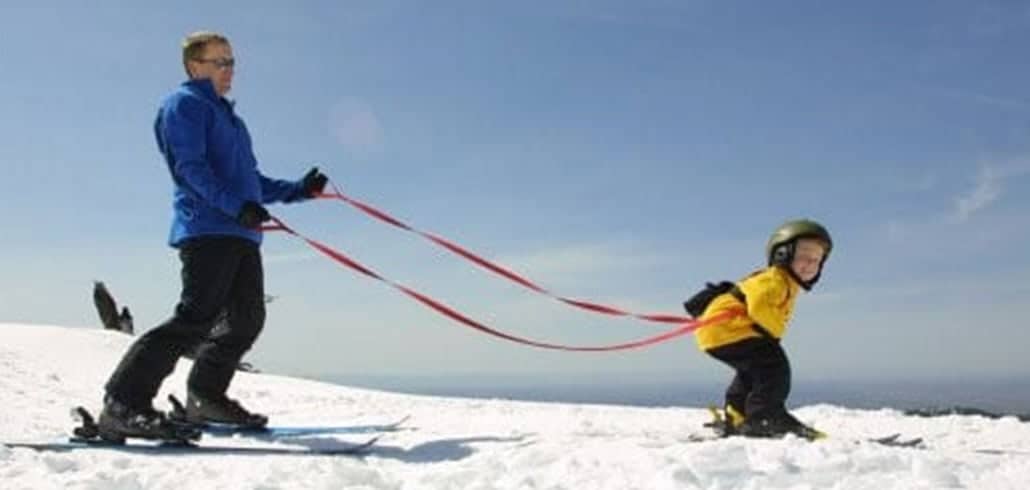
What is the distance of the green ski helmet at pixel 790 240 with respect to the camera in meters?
6.77

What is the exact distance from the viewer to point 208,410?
6891 millimetres

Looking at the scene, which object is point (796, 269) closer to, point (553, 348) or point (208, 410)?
point (553, 348)

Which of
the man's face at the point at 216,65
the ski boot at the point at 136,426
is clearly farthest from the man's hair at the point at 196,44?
the ski boot at the point at 136,426

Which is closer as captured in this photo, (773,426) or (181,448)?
(181,448)

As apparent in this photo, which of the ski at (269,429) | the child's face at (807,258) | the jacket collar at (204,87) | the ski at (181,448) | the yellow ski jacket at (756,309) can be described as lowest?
the ski at (181,448)

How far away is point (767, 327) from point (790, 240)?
54 centimetres

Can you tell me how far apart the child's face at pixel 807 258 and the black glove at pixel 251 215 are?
10.3 ft

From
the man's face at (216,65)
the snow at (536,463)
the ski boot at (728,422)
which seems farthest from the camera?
the ski boot at (728,422)

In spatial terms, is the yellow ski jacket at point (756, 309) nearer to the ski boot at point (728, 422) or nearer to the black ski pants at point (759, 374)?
the black ski pants at point (759, 374)

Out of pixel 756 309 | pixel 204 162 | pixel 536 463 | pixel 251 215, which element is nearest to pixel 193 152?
pixel 204 162

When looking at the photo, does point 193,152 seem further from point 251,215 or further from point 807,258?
point 807,258

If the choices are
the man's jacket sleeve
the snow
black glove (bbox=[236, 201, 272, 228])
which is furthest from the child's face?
the man's jacket sleeve

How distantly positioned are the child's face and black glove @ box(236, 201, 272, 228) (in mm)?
3137

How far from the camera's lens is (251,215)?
5.84 metres
